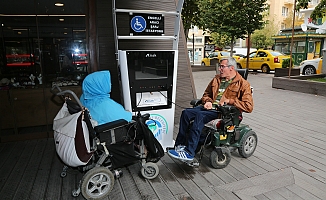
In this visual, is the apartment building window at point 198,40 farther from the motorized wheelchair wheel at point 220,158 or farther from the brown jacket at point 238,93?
the motorized wheelchair wheel at point 220,158

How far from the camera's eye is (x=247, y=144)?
11.0 feet

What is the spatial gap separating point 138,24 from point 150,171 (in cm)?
192

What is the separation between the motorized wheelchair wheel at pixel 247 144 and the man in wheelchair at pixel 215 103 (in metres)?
0.44

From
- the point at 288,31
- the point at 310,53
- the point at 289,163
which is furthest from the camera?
the point at 288,31

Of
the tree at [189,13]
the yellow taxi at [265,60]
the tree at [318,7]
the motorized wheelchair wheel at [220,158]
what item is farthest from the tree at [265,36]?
the motorized wheelchair wheel at [220,158]

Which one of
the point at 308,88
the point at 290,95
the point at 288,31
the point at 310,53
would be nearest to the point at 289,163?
the point at 290,95

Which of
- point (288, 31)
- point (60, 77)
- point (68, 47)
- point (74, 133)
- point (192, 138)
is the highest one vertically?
point (288, 31)

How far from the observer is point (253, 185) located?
2.72 m

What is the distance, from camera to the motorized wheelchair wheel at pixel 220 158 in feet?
9.90

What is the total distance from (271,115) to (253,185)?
312cm

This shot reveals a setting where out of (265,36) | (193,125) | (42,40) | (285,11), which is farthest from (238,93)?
(285,11)

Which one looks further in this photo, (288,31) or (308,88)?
(288,31)

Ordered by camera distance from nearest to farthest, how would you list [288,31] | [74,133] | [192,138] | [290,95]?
[74,133] → [192,138] → [290,95] → [288,31]

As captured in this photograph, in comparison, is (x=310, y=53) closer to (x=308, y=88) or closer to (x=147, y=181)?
(x=308, y=88)
